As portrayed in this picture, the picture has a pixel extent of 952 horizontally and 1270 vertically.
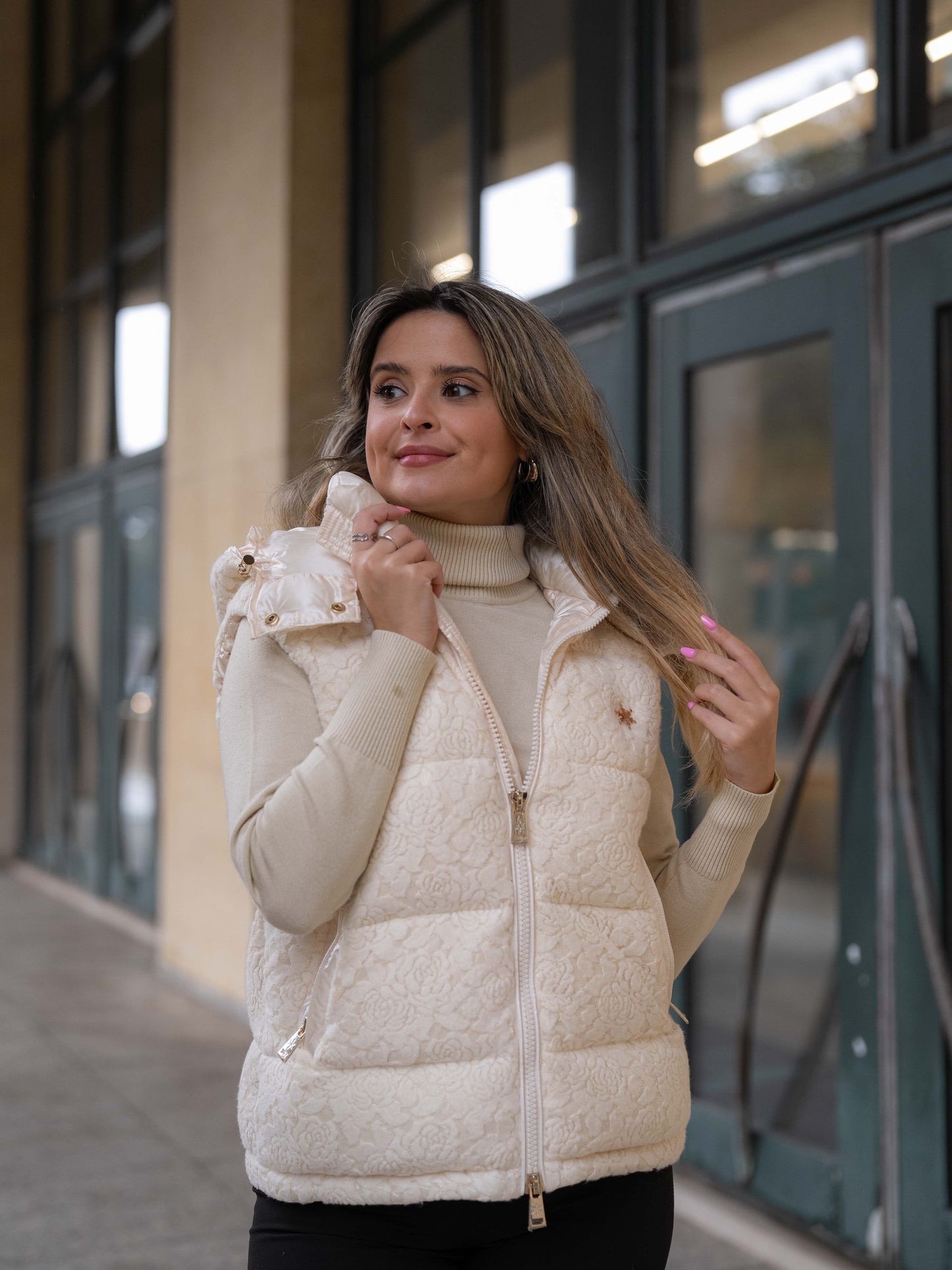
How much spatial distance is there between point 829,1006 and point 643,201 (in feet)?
7.38

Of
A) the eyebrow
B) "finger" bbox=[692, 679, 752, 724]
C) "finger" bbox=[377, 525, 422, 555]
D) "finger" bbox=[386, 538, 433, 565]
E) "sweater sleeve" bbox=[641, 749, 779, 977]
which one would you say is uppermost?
the eyebrow

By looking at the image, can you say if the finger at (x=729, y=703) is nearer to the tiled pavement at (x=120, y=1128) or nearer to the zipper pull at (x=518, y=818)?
the zipper pull at (x=518, y=818)

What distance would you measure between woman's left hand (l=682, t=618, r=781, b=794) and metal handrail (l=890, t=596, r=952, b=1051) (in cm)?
138

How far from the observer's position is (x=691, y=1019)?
12.1ft

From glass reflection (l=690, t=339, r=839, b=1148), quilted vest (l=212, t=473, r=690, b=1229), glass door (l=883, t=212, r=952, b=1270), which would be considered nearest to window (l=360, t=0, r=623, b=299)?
Result: glass reflection (l=690, t=339, r=839, b=1148)

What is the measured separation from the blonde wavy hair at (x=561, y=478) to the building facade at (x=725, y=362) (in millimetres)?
280

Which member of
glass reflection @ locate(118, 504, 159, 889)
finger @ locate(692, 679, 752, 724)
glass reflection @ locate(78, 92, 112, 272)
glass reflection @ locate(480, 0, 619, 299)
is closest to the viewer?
finger @ locate(692, 679, 752, 724)

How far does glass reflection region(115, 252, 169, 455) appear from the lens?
761 centimetres

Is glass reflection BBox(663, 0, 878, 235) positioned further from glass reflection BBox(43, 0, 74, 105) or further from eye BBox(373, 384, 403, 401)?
glass reflection BBox(43, 0, 74, 105)

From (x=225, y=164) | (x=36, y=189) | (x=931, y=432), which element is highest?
(x=36, y=189)

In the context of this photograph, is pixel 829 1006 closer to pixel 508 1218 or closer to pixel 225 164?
pixel 508 1218

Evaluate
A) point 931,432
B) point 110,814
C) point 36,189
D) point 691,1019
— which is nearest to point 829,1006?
point 691,1019

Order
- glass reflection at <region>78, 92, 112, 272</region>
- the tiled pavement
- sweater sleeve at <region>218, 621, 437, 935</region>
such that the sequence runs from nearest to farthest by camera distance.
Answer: sweater sleeve at <region>218, 621, 437, 935</region>
the tiled pavement
glass reflection at <region>78, 92, 112, 272</region>

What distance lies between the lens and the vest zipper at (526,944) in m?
1.33
